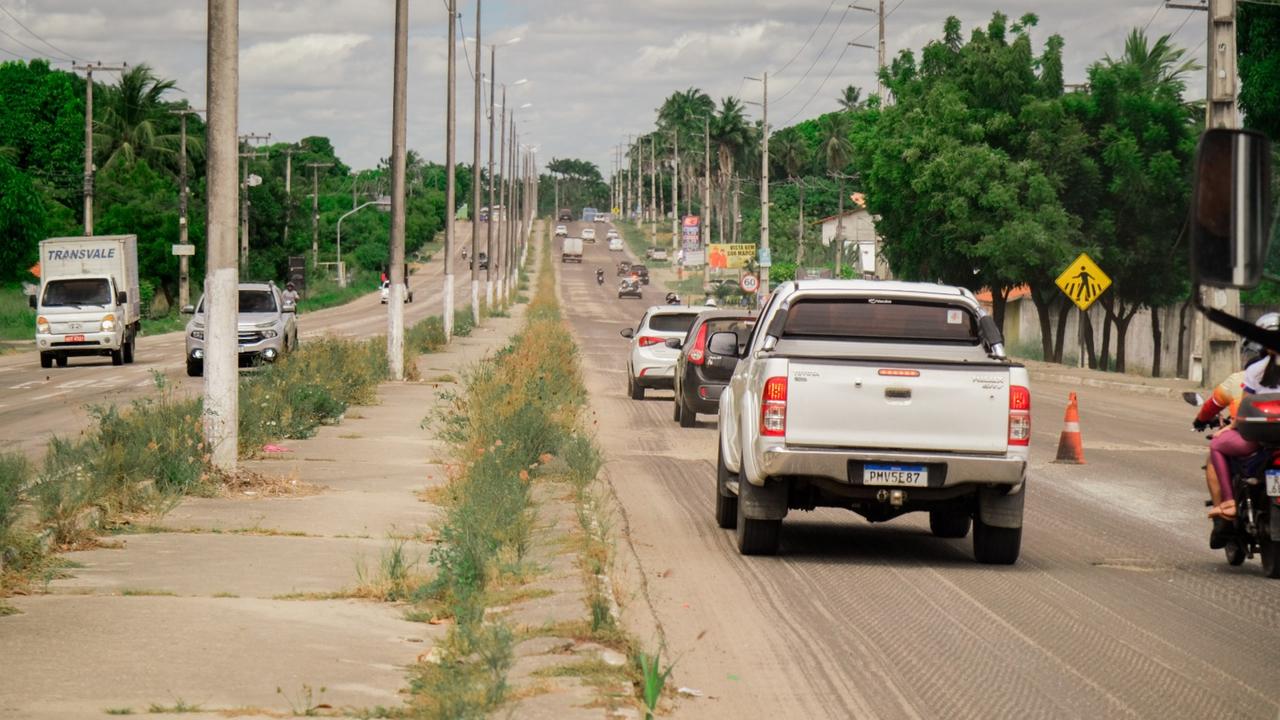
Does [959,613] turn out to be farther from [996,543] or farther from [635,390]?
[635,390]

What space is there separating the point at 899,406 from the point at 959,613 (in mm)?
1842

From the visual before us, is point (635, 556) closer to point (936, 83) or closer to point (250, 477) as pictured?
point (250, 477)

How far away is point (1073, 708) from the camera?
7.63m

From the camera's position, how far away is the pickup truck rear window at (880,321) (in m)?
13.1

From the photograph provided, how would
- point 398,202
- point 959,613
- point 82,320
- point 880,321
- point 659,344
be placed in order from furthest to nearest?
point 82,320
point 398,202
point 659,344
point 880,321
point 959,613

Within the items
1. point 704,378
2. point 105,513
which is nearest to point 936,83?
point 704,378

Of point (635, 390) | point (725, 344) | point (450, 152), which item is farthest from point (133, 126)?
point (725, 344)

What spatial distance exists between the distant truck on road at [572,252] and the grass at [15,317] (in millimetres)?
79201

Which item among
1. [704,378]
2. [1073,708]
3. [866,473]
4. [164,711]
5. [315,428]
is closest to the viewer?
[164,711]

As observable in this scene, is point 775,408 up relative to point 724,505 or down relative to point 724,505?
up

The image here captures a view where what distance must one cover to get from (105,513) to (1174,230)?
1756 inches

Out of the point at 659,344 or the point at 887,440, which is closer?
→ the point at 887,440

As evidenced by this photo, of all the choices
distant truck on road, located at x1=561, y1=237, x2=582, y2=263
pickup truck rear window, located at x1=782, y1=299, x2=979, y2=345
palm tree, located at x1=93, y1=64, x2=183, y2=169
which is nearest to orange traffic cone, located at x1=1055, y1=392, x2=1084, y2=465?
pickup truck rear window, located at x1=782, y1=299, x2=979, y2=345

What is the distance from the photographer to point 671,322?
29.6 meters
